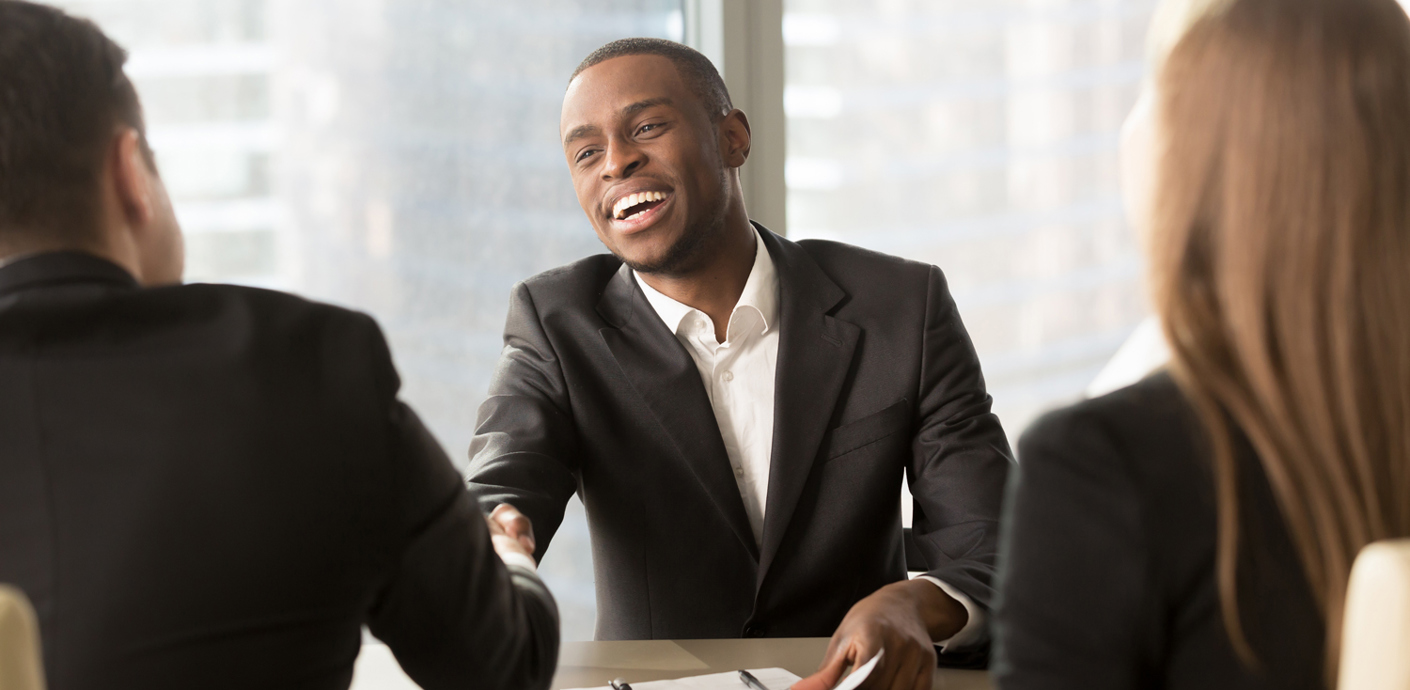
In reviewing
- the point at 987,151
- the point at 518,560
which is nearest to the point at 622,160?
the point at 518,560

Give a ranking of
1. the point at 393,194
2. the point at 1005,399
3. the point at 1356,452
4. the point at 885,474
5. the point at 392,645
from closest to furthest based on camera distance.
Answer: the point at 1356,452 < the point at 392,645 < the point at 885,474 < the point at 393,194 < the point at 1005,399

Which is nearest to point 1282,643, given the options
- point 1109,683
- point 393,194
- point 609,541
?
point 1109,683

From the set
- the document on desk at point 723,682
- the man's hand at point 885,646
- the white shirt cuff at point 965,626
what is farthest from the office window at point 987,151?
the document on desk at point 723,682

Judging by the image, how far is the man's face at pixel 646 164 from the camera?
7.13 feet

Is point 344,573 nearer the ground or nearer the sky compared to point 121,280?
nearer the ground

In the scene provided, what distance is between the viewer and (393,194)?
3271 millimetres

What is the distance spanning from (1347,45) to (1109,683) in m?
0.47

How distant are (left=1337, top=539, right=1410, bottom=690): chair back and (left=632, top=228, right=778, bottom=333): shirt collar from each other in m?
1.54

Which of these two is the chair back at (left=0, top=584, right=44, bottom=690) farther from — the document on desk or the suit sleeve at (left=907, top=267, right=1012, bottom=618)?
the suit sleeve at (left=907, top=267, right=1012, bottom=618)

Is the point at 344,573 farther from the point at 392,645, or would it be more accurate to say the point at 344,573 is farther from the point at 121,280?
the point at 121,280

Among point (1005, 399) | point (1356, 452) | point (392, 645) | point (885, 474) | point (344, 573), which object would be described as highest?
point (1356, 452)

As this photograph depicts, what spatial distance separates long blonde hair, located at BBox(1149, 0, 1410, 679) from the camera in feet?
2.55

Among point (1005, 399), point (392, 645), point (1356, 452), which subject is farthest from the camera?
point (1005, 399)

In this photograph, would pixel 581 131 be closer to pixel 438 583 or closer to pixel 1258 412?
pixel 438 583
